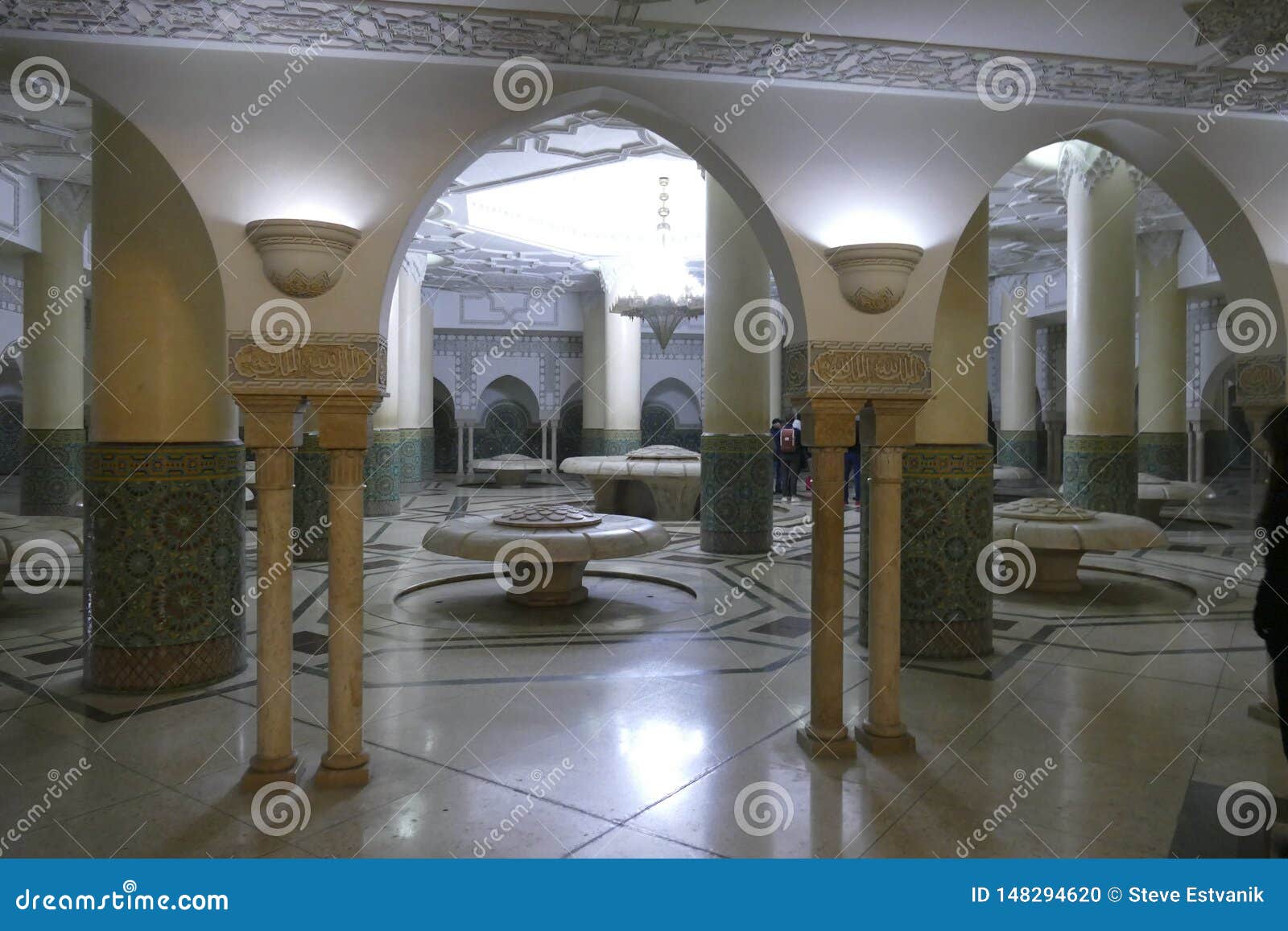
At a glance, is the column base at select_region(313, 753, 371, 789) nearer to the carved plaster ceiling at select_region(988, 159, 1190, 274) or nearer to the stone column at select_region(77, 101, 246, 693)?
the stone column at select_region(77, 101, 246, 693)

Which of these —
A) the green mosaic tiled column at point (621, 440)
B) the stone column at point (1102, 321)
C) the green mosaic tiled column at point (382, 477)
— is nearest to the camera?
the stone column at point (1102, 321)

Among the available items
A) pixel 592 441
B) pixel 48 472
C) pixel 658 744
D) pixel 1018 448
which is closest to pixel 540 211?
pixel 592 441

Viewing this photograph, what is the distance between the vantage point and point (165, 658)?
11.2 feet

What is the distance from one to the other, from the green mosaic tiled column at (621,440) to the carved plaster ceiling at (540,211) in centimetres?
232

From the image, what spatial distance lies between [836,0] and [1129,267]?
525cm

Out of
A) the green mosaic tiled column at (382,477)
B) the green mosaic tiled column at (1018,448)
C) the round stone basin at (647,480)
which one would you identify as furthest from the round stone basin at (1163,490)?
the green mosaic tiled column at (382,477)

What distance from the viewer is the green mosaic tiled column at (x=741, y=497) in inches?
269

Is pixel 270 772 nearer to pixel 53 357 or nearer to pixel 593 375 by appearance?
pixel 53 357

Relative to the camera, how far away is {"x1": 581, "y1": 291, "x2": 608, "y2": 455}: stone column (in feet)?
44.1

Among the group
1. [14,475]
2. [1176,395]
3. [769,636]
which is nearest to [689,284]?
[1176,395]

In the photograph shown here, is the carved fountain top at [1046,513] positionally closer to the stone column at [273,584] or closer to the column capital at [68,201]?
the stone column at [273,584]

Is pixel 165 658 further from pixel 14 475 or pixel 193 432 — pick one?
pixel 14 475

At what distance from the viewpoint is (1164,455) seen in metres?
9.39

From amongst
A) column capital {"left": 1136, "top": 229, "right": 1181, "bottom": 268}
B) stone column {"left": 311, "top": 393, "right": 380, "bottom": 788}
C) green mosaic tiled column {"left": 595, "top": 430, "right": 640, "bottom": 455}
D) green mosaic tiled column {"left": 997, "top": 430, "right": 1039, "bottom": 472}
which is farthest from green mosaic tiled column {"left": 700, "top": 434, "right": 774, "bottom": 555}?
green mosaic tiled column {"left": 997, "top": 430, "right": 1039, "bottom": 472}
